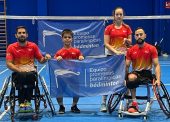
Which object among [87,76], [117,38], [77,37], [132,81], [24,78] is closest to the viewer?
[24,78]

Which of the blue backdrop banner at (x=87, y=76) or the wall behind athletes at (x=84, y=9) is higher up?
the wall behind athletes at (x=84, y=9)

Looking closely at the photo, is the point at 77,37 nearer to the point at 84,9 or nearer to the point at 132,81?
the point at 132,81

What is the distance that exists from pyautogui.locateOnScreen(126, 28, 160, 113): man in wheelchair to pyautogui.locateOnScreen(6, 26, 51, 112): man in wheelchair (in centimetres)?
138

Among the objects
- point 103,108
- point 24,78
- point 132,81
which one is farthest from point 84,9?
point 24,78

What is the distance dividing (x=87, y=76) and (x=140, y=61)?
929 millimetres

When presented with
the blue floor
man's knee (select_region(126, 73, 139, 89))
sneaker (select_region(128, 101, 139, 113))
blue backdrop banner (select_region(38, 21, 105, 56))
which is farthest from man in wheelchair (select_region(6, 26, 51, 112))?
blue backdrop banner (select_region(38, 21, 105, 56))

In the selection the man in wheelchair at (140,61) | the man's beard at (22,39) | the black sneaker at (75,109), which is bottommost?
the black sneaker at (75,109)

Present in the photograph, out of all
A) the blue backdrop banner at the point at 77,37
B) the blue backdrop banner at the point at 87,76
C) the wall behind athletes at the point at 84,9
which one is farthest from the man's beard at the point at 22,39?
the wall behind athletes at the point at 84,9

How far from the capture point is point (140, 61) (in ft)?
21.7

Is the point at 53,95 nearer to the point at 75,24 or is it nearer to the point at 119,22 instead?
the point at 119,22

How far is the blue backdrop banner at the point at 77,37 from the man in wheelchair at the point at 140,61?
331 cm

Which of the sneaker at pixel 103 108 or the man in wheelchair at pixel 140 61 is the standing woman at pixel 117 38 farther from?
the man in wheelchair at pixel 140 61

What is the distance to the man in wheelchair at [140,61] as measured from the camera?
6.43 metres

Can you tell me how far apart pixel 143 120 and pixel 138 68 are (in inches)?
35.7
